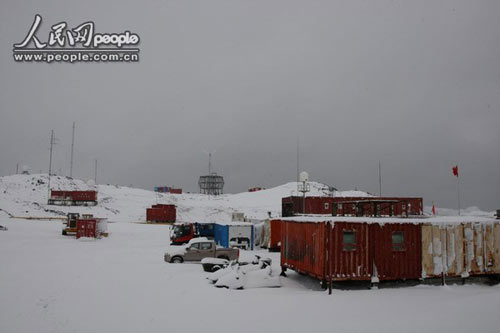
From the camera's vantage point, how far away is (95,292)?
14516mm

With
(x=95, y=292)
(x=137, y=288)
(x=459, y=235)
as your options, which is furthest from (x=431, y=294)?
(x=95, y=292)

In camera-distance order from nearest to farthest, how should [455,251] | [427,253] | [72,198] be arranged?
1. [427,253]
2. [455,251]
3. [72,198]

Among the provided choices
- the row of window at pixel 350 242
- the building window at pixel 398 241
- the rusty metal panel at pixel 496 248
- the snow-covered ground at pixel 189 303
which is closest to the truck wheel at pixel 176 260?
the snow-covered ground at pixel 189 303

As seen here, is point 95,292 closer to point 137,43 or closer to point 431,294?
point 431,294

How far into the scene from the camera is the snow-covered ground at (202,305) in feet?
34.9

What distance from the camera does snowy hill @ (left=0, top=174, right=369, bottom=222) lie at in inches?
2689

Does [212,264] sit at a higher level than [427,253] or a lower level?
lower

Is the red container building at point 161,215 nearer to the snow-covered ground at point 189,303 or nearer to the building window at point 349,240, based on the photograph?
the snow-covered ground at point 189,303

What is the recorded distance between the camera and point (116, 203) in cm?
8550

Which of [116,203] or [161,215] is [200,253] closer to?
[161,215]

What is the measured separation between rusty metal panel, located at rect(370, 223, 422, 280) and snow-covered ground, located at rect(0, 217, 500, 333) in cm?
71

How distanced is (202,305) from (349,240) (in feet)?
22.1

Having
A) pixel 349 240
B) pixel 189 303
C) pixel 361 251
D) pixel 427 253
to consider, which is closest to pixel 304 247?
pixel 349 240

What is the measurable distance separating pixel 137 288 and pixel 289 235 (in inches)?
308
